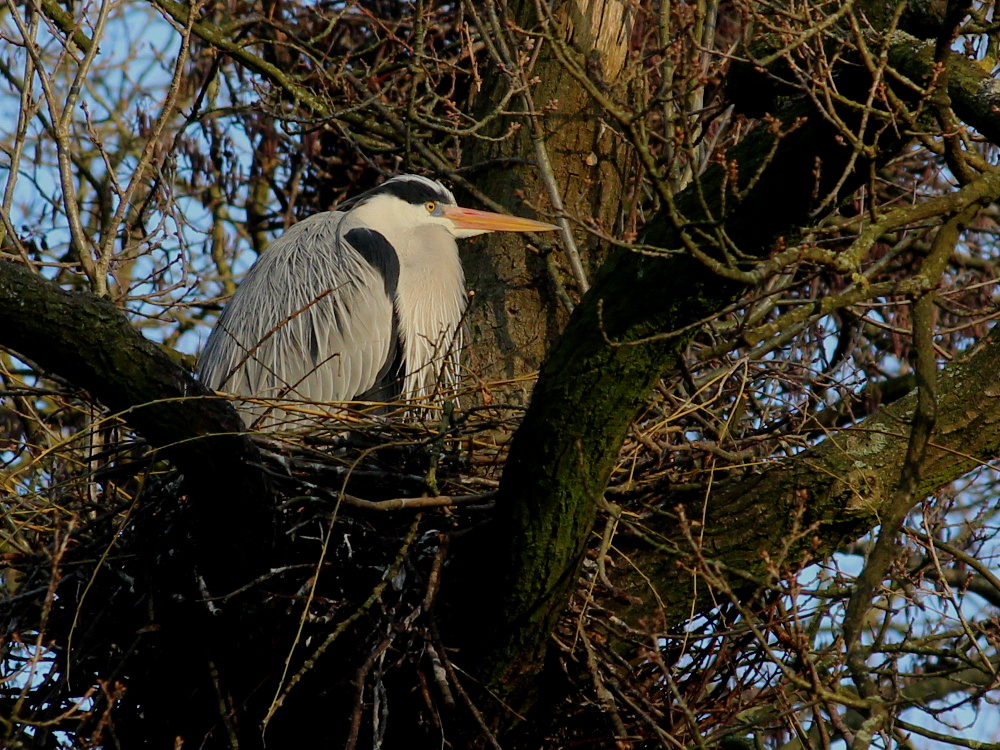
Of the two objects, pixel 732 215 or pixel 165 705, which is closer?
pixel 732 215

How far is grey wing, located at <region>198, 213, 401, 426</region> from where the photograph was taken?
159 inches

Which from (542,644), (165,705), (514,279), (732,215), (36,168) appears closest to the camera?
(732,215)

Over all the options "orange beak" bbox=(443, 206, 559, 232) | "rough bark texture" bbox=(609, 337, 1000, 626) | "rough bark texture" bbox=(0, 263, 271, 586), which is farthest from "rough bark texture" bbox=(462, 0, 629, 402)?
"rough bark texture" bbox=(0, 263, 271, 586)

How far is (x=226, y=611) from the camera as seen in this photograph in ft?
8.85

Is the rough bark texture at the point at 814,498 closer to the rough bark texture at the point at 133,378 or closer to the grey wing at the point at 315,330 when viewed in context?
the rough bark texture at the point at 133,378

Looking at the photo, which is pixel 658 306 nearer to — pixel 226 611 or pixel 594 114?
pixel 226 611

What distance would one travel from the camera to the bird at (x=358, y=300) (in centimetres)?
405

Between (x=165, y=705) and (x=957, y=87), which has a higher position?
(x=957, y=87)

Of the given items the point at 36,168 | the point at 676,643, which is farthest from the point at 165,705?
the point at 36,168

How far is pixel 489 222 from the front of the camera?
4035 mm

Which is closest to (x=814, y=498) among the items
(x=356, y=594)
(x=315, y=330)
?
(x=356, y=594)

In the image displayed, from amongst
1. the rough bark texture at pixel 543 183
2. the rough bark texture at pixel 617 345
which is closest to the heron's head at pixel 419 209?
the rough bark texture at pixel 543 183

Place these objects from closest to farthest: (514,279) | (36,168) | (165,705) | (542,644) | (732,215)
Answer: (732,215) < (542,644) < (165,705) < (514,279) < (36,168)

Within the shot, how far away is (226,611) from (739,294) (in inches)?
56.2
